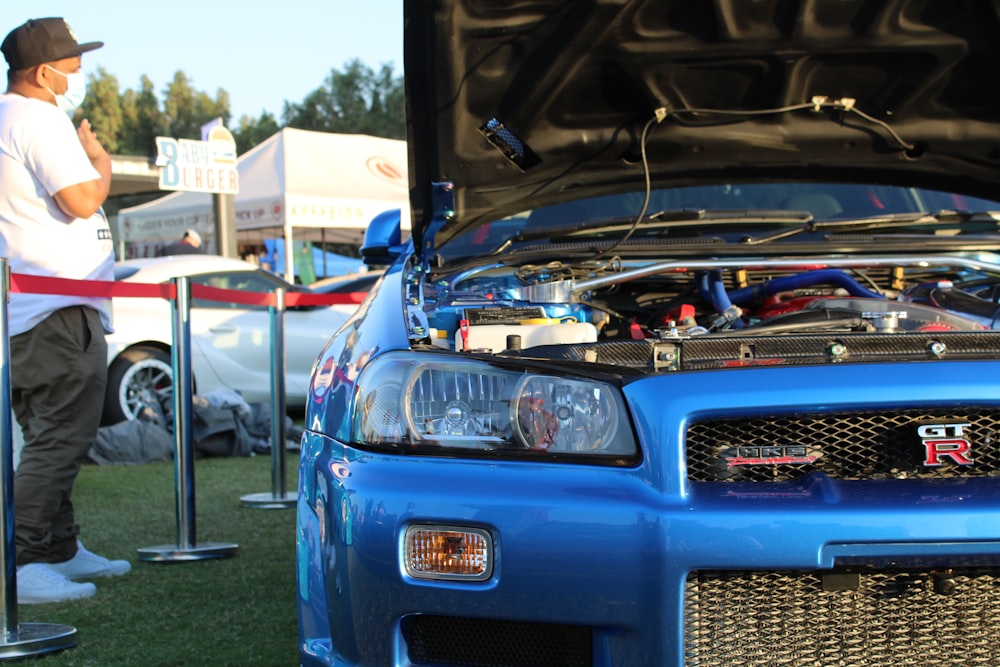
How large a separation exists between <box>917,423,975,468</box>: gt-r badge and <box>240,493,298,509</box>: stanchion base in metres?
→ 4.10

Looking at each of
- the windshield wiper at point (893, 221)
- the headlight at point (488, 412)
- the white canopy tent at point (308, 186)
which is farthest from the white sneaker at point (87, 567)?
the white canopy tent at point (308, 186)

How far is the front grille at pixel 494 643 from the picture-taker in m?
1.81

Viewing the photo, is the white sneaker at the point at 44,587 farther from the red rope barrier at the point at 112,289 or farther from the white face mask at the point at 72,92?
the white face mask at the point at 72,92

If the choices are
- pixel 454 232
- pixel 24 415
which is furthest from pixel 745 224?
pixel 24 415

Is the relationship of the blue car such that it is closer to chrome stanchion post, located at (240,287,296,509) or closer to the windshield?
the windshield

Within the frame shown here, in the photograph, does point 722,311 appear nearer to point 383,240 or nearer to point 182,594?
point 383,240

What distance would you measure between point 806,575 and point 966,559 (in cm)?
25

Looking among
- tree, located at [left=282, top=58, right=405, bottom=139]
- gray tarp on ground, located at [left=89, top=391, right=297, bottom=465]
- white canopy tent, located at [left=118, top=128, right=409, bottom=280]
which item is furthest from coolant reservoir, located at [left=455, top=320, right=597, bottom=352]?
tree, located at [left=282, top=58, right=405, bottom=139]

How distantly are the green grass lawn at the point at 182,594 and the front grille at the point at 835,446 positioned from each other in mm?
1572

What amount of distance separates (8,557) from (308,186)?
45.3 ft

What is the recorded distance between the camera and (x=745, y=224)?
3.38 metres

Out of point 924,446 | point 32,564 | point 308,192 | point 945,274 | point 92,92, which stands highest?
point 92,92

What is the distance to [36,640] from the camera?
300 cm

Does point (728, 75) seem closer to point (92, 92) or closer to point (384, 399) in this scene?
point (384, 399)
